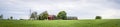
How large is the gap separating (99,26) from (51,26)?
228 cm

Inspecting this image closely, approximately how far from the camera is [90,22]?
1644 cm

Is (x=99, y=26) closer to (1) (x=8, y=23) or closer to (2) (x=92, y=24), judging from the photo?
(2) (x=92, y=24)

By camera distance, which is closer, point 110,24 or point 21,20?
point 110,24

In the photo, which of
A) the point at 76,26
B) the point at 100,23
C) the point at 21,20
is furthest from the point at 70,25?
the point at 21,20

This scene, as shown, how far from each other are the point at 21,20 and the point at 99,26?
13.9ft

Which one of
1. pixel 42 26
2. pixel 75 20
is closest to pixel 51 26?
pixel 42 26

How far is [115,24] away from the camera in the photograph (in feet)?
51.2

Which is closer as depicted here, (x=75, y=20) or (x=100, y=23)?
(x=100, y=23)

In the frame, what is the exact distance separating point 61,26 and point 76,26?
2.33ft

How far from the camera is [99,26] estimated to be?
15625 mm

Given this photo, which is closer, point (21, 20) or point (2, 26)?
point (2, 26)

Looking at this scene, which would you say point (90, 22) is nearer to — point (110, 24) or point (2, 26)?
point (110, 24)

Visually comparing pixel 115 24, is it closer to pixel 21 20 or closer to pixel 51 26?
pixel 51 26

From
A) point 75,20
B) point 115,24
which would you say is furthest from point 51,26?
point 115,24
